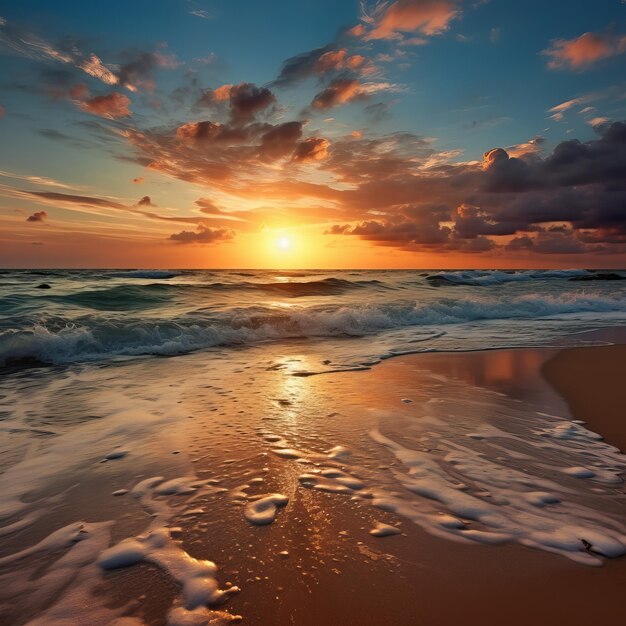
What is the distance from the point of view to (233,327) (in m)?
11.1

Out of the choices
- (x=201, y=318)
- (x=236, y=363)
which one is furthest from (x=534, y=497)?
(x=201, y=318)

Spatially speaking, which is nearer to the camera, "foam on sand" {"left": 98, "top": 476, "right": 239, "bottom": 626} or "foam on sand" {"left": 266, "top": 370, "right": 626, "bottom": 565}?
"foam on sand" {"left": 98, "top": 476, "right": 239, "bottom": 626}

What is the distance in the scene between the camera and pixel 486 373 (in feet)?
21.1

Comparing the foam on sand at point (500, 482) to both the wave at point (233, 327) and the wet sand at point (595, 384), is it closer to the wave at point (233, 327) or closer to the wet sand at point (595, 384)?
the wet sand at point (595, 384)

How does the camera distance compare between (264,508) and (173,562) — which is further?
(264,508)

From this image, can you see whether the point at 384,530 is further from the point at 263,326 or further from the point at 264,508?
the point at 263,326

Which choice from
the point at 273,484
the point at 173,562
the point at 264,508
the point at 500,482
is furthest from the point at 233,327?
the point at 173,562

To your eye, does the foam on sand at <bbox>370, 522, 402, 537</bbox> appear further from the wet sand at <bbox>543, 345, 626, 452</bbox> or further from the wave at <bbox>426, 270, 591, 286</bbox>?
the wave at <bbox>426, 270, 591, 286</bbox>

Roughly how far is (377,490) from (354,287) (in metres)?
24.5

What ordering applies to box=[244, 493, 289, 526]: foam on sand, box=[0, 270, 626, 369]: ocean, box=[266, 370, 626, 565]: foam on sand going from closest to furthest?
1. box=[266, 370, 626, 565]: foam on sand
2. box=[244, 493, 289, 526]: foam on sand
3. box=[0, 270, 626, 369]: ocean

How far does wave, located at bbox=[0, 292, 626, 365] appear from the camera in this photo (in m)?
8.44

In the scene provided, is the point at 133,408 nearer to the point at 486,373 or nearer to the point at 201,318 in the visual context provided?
the point at 486,373

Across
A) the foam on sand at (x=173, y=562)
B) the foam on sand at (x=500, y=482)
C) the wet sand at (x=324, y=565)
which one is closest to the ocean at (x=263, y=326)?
the foam on sand at (x=500, y=482)

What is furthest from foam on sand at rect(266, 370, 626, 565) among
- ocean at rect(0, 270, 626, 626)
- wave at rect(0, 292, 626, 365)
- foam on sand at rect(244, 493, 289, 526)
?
wave at rect(0, 292, 626, 365)
